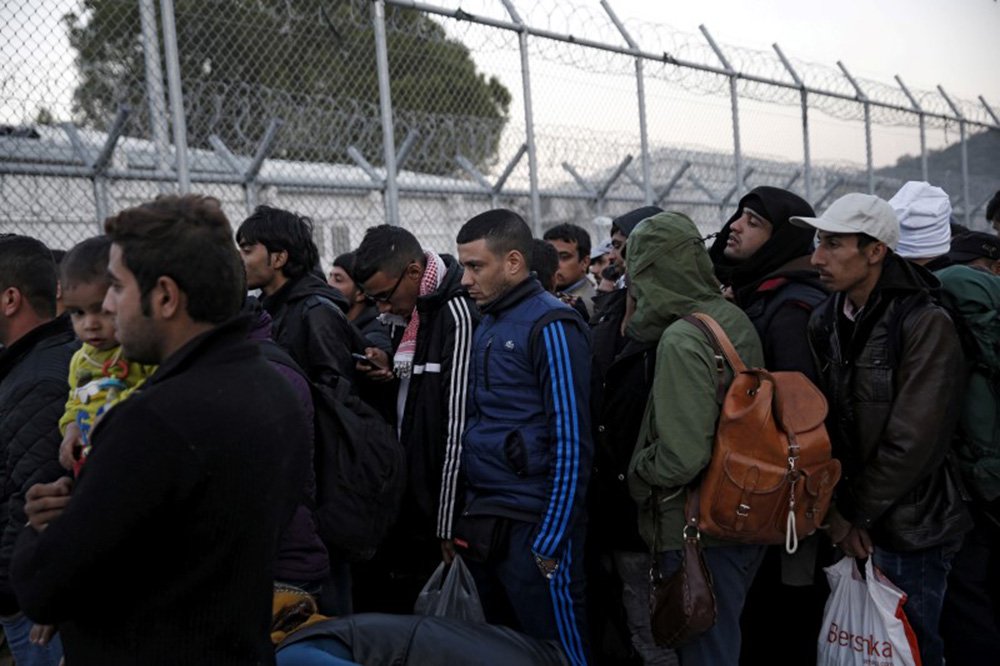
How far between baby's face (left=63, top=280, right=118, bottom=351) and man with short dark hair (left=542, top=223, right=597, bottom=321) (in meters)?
3.67

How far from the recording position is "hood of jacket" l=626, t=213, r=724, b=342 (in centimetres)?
314

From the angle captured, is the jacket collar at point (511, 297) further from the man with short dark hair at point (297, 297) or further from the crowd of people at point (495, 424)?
the man with short dark hair at point (297, 297)

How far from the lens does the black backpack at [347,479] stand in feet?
9.18

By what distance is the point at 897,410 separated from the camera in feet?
9.73

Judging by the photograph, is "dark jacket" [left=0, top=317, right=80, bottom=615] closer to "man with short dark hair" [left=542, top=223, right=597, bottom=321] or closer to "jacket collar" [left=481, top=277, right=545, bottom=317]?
"jacket collar" [left=481, top=277, right=545, bottom=317]

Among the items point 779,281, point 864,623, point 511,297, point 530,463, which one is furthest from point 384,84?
point 864,623

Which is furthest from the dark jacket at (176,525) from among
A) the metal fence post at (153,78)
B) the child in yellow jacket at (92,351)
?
the metal fence post at (153,78)

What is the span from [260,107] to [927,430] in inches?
191

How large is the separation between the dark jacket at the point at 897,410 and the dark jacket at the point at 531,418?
93 cm

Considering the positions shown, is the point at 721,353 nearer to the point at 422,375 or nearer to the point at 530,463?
the point at 530,463

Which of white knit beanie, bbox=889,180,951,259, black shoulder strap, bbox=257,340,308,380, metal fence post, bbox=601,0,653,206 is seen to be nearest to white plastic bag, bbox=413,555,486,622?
black shoulder strap, bbox=257,340,308,380

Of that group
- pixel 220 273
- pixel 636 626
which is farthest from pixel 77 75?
pixel 636 626

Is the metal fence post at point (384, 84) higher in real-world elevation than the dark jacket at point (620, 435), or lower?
higher

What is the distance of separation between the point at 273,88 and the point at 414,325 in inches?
130
